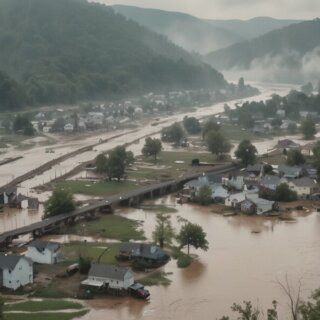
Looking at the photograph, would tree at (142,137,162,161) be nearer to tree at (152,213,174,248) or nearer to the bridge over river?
the bridge over river

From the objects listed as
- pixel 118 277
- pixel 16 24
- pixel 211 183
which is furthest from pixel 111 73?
pixel 118 277

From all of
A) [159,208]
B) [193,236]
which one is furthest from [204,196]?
[193,236]

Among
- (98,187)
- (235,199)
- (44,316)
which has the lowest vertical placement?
(44,316)

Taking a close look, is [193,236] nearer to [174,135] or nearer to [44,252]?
[44,252]

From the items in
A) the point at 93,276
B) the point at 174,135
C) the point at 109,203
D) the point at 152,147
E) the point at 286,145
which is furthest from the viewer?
the point at 174,135

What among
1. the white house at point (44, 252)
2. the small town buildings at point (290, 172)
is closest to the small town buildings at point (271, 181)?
the small town buildings at point (290, 172)

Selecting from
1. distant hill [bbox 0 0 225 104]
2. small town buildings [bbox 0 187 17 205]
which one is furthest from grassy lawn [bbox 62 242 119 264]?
distant hill [bbox 0 0 225 104]

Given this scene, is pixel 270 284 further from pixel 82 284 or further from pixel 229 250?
pixel 82 284
